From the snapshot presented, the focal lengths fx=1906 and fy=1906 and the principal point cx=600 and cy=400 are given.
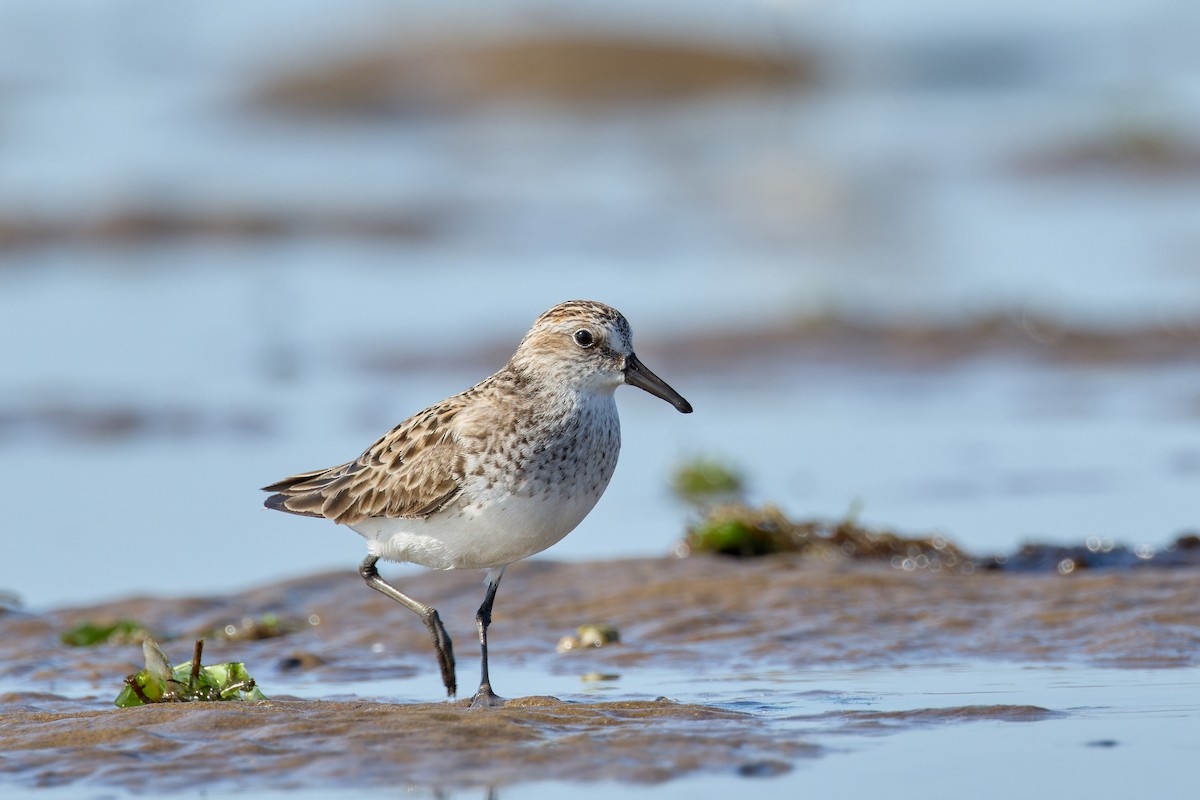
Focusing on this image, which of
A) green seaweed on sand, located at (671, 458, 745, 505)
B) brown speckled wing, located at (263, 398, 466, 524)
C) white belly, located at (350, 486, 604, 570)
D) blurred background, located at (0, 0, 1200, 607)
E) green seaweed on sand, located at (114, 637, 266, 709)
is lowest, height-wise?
green seaweed on sand, located at (114, 637, 266, 709)

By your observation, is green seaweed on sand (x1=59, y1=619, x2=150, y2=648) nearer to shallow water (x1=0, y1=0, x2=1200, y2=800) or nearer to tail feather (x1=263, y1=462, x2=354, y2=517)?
shallow water (x1=0, y1=0, x2=1200, y2=800)

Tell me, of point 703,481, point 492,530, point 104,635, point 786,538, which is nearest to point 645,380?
point 492,530

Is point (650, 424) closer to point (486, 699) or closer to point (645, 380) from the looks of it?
point (645, 380)

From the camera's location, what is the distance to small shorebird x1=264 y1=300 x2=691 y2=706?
6703mm

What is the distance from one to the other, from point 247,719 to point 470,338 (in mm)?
9975

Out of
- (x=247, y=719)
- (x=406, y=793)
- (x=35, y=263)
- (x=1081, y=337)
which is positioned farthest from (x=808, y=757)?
(x=35, y=263)

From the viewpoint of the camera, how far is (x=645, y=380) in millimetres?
7145

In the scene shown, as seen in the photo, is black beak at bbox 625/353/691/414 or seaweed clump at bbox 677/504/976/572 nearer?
black beak at bbox 625/353/691/414

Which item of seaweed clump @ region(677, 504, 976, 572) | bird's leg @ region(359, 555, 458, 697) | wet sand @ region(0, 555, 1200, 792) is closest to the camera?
wet sand @ region(0, 555, 1200, 792)

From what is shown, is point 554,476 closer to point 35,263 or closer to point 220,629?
point 220,629

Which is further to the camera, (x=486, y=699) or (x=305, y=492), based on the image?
(x=305, y=492)

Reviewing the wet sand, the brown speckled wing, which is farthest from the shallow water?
the brown speckled wing

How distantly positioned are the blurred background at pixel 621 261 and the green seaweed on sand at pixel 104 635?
1142 mm

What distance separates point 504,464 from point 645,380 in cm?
73
